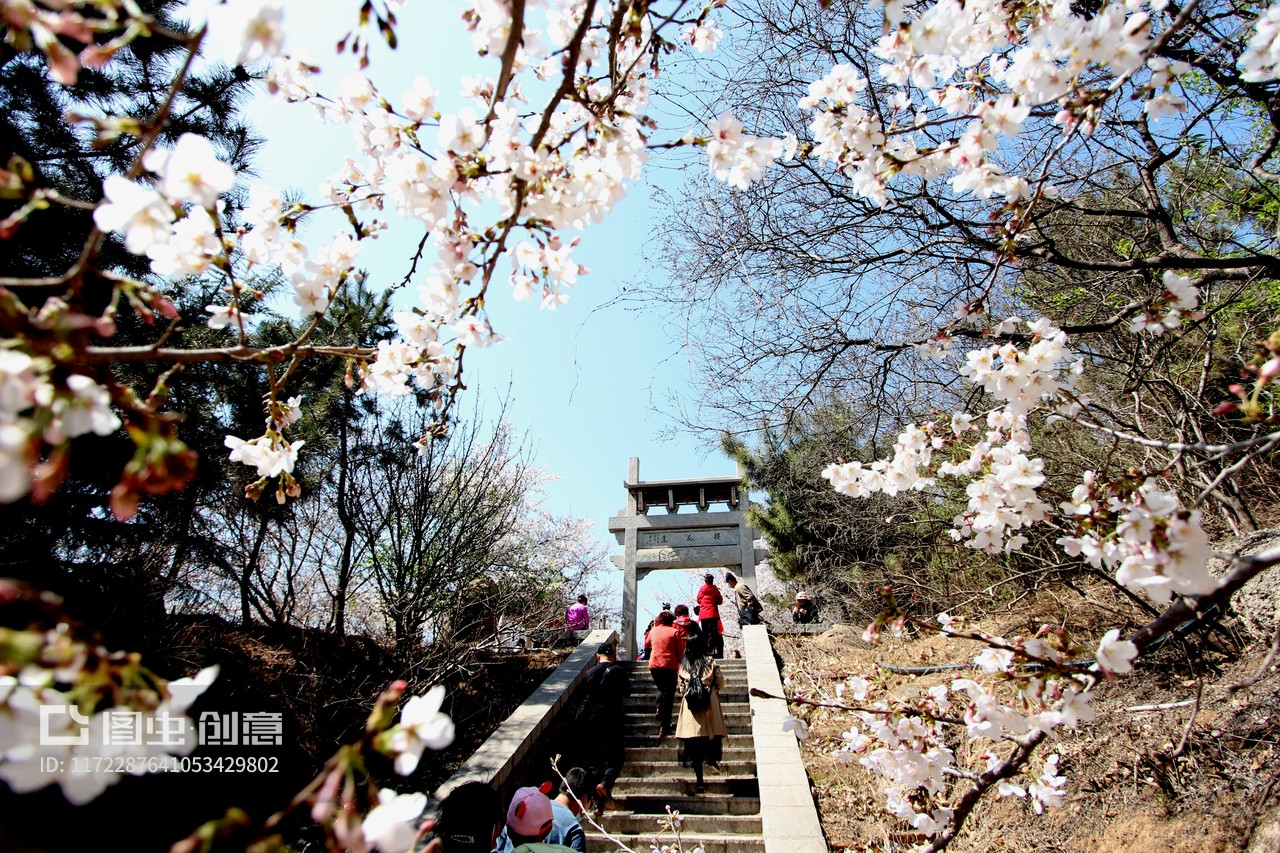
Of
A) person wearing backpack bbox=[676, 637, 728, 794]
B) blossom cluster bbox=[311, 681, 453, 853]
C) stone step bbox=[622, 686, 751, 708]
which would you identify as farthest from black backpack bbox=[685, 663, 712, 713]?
blossom cluster bbox=[311, 681, 453, 853]

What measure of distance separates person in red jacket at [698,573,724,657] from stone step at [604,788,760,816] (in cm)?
214

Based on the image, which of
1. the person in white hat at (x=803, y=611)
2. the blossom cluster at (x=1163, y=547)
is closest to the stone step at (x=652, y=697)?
the person in white hat at (x=803, y=611)

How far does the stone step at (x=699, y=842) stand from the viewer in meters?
4.70

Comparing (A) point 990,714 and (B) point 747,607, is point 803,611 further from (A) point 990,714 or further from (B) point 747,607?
(A) point 990,714

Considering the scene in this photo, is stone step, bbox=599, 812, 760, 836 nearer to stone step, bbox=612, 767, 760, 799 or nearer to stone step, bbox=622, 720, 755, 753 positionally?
stone step, bbox=612, 767, 760, 799

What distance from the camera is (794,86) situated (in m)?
3.98

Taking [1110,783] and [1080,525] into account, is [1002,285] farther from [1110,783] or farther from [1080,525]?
[1080,525]

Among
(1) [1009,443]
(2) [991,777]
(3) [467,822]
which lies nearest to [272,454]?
(3) [467,822]

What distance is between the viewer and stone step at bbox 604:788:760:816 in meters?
5.46

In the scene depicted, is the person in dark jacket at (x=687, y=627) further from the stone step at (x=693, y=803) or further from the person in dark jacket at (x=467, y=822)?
the person in dark jacket at (x=467, y=822)

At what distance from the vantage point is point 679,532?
48.8ft

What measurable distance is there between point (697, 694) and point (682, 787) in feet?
2.72

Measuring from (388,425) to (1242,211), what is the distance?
840 cm

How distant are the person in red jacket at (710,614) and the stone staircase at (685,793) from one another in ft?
2.10
